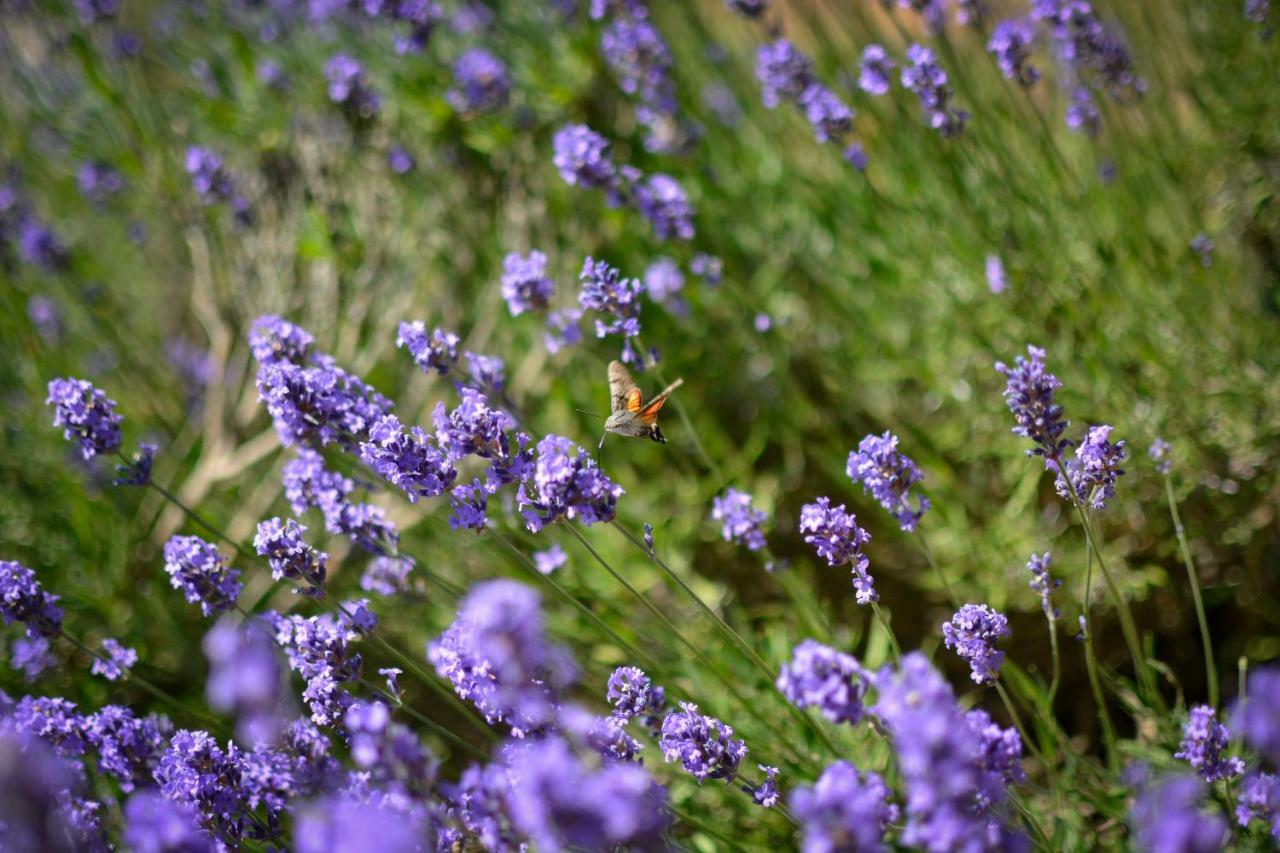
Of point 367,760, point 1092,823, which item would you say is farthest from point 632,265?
point 367,760

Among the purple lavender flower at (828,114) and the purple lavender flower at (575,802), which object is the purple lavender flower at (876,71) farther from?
the purple lavender flower at (575,802)

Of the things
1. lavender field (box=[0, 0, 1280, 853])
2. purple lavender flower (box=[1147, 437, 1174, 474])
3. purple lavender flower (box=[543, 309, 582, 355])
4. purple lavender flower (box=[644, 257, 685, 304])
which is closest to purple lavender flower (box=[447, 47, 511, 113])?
lavender field (box=[0, 0, 1280, 853])

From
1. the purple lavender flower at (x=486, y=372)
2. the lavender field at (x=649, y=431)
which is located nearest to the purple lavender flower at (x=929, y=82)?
the lavender field at (x=649, y=431)

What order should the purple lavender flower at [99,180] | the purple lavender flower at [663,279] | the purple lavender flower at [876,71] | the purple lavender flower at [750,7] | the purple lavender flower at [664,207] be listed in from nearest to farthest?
the purple lavender flower at [876,71], the purple lavender flower at [664,207], the purple lavender flower at [750,7], the purple lavender flower at [663,279], the purple lavender flower at [99,180]

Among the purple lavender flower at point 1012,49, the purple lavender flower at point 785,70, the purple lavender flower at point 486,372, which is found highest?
the purple lavender flower at point 785,70

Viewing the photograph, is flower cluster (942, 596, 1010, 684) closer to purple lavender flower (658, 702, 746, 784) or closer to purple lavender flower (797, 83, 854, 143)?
purple lavender flower (658, 702, 746, 784)
